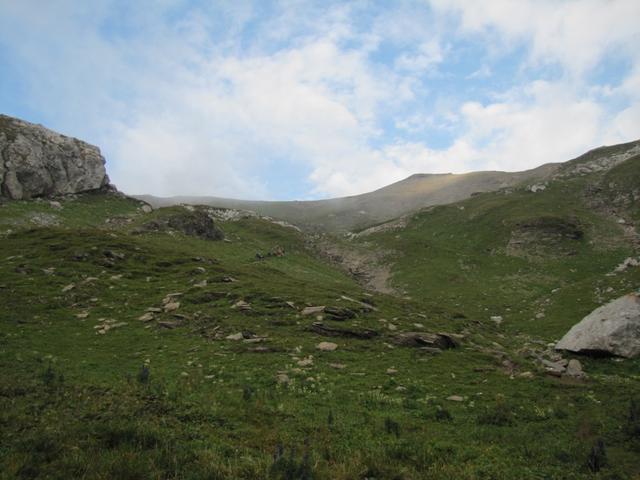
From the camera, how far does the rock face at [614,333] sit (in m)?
21.2

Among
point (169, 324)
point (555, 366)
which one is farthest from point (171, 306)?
point (555, 366)

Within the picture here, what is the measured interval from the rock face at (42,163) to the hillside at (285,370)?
555 centimetres

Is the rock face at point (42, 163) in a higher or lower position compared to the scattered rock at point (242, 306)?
higher

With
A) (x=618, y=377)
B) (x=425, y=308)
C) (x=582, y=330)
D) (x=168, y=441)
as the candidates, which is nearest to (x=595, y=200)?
(x=425, y=308)

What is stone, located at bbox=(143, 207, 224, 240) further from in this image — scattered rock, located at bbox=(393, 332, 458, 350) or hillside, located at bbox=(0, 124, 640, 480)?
scattered rock, located at bbox=(393, 332, 458, 350)

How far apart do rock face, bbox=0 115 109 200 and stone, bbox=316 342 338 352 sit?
4922 cm

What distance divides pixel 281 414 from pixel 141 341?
11.4 m

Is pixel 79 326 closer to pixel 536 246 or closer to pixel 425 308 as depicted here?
pixel 425 308

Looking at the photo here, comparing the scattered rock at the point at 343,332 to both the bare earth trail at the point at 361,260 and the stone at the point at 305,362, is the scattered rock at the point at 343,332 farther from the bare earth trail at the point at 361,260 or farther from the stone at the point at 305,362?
the bare earth trail at the point at 361,260

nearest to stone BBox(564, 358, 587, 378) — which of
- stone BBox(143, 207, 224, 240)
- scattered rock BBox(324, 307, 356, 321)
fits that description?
scattered rock BBox(324, 307, 356, 321)

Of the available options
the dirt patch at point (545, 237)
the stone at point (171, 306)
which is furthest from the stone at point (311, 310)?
the dirt patch at point (545, 237)

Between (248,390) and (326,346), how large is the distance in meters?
7.14

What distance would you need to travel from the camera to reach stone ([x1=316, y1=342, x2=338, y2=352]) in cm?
2178

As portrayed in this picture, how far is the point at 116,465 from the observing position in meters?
9.04
